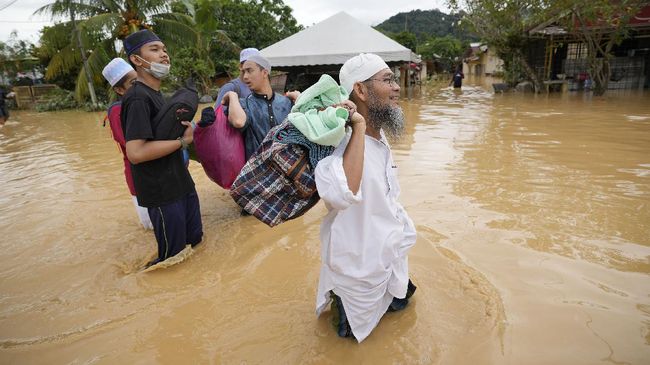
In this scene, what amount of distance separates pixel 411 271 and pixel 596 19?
13171mm

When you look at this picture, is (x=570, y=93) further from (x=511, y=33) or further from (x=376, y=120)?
(x=376, y=120)

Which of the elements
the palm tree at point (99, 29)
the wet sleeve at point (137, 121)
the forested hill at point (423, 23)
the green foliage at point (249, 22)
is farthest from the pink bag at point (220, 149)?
the forested hill at point (423, 23)

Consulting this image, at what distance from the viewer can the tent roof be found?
12.1m

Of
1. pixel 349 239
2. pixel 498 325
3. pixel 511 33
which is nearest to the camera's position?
pixel 349 239

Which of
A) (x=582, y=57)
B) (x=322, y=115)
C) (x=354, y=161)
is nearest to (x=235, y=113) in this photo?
(x=322, y=115)

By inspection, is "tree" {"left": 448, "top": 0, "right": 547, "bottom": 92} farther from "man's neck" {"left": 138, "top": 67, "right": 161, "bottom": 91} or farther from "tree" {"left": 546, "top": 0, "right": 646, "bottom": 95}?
"man's neck" {"left": 138, "top": 67, "right": 161, "bottom": 91}

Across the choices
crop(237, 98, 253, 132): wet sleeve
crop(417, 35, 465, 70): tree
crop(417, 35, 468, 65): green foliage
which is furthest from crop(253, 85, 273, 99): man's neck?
crop(417, 35, 468, 65): green foliage

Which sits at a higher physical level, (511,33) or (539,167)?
(511,33)

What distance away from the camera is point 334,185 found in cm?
166

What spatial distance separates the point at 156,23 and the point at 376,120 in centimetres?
1701

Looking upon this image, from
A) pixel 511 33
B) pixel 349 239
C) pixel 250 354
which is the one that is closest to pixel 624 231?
pixel 349 239

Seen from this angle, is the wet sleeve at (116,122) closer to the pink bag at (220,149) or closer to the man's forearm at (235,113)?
the pink bag at (220,149)

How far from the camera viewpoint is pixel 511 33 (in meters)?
15.0

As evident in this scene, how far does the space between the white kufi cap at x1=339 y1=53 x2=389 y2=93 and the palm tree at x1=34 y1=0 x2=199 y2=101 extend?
50.3 ft
